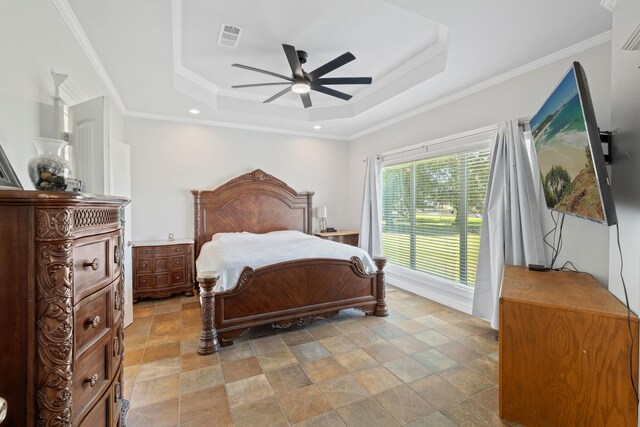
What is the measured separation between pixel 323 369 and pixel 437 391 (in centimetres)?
84

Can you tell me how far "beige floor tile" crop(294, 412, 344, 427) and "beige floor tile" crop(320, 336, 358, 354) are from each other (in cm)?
78

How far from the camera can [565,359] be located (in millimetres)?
1640

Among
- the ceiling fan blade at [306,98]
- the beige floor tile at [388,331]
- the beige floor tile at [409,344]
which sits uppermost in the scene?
the ceiling fan blade at [306,98]

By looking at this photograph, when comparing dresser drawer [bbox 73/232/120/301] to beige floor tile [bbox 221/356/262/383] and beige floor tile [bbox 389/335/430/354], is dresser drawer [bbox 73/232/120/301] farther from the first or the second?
beige floor tile [bbox 389/335/430/354]

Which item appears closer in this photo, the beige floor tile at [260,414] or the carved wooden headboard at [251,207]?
the beige floor tile at [260,414]

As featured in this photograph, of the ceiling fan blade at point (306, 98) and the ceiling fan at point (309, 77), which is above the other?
the ceiling fan at point (309, 77)

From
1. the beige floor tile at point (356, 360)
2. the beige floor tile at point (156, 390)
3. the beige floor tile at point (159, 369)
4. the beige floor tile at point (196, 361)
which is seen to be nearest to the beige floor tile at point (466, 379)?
the beige floor tile at point (356, 360)

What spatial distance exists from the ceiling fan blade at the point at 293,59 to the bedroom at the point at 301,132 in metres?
0.61

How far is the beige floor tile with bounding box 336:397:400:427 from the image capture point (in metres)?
1.78

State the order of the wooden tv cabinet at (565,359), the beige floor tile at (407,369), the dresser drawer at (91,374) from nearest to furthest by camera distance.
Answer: the dresser drawer at (91,374), the wooden tv cabinet at (565,359), the beige floor tile at (407,369)

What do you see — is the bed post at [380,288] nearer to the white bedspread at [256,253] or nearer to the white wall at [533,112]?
the white bedspread at [256,253]

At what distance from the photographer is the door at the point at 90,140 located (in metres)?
2.08

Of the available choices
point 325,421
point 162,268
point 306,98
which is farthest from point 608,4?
point 162,268

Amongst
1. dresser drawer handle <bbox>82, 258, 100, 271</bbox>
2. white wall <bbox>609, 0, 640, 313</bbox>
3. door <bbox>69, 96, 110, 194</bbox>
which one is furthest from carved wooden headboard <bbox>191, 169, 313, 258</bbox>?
white wall <bbox>609, 0, 640, 313</bbox>
